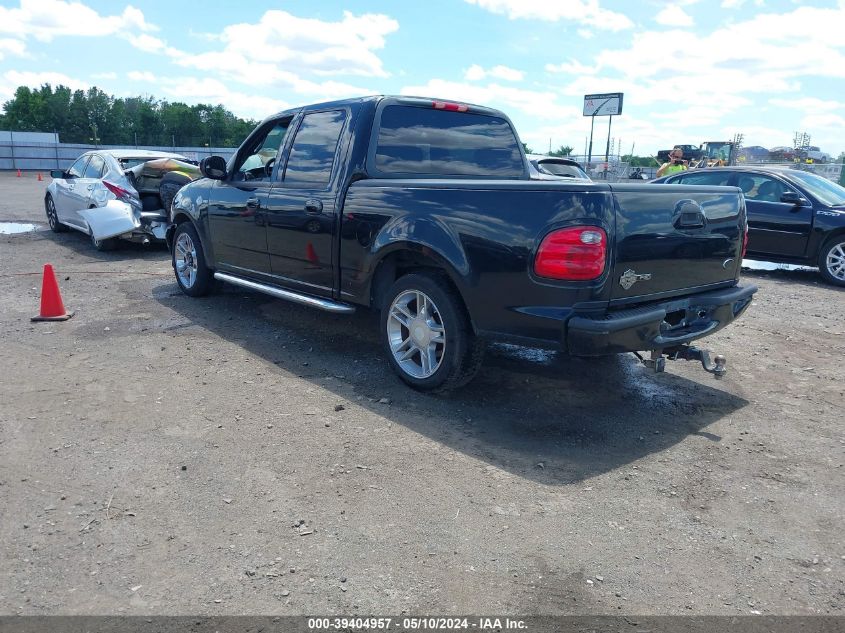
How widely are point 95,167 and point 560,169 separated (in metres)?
8.40

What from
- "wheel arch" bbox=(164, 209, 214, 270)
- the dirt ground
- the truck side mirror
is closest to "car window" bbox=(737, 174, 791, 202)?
the dirt ground

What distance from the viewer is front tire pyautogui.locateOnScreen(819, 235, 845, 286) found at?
8.77 metres

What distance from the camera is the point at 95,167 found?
35.0 ft

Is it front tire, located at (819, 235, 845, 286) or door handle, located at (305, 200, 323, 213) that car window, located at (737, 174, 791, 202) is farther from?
door handle, located at (305, 200, 323, 213)

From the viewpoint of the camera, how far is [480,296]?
3955 mm

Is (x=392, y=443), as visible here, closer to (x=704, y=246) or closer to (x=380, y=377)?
(x=380, y=377)

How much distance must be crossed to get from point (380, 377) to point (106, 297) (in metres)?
4.07

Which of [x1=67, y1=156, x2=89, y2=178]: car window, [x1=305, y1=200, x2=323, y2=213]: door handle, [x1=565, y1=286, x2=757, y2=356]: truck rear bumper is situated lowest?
[x1=565, y1=286, x2=757, y2=356]: truck rear bumper

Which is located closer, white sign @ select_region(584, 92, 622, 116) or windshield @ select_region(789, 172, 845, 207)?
windshield @ select_region(789, 172, 845, 207)

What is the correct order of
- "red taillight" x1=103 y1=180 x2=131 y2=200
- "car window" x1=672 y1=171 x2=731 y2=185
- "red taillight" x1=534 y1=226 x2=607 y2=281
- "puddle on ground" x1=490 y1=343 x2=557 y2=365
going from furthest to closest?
1. "car window" x1=672 y1=171 x2=731 y2=185
2. "red taillight" x1=103 y1=180 x2=131 y2=200
3. "puddle on ground" x1=490 y1=343 x2=557 y2=365
4. "red taillight" x1=534 y1=226 x2=607 y2=281

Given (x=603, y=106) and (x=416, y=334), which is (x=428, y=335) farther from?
(x=603, y=106)

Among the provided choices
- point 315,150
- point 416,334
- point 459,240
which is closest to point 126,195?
point 315,150

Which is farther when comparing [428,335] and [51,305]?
[51,305]

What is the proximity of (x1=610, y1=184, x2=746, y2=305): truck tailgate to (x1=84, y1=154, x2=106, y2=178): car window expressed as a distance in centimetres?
943
